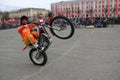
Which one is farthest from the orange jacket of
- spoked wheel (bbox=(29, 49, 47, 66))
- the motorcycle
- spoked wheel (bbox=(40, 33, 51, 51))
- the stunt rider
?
spoked wheel (bbox=(29, 49, 47, 66))

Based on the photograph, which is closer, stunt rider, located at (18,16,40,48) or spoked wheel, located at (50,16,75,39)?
stunt rider, located at (18,16,40,48)

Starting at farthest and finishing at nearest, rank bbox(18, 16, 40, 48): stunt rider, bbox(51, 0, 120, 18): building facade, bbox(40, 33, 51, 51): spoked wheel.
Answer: bbox(51, 0, 120, 18): building facade → bbox(40, 33, 51, 51): spoked wheel → bbox(18, 16, 40, 48): stunt rider

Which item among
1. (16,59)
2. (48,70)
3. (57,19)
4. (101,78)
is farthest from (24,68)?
(101,78)

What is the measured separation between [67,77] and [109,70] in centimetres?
131

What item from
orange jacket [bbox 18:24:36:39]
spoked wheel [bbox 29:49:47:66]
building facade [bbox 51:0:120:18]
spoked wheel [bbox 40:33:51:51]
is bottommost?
spoked wheel [bbox 29:49:47:66]

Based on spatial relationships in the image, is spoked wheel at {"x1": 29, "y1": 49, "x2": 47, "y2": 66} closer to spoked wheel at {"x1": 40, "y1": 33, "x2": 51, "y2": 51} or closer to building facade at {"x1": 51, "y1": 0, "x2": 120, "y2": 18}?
spoked wheel at {"x1": 40, "y1": 33, "x2": 51, "y2": 51}

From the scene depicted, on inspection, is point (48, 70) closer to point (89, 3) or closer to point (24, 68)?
point (24, 68)

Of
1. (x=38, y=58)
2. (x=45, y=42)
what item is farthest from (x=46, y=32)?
(x=38, y=58)

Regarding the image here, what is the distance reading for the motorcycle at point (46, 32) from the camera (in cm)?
641

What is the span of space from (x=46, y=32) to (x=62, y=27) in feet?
1.95

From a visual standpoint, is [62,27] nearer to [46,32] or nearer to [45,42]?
[46,32]

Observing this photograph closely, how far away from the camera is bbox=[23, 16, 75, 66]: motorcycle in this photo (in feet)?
21.0

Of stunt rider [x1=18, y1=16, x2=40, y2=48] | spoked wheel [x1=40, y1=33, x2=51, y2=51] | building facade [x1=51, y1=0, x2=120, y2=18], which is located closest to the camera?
stunt rider [x1=18, y1=16, x2=40, y2=48]

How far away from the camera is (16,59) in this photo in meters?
7.47
